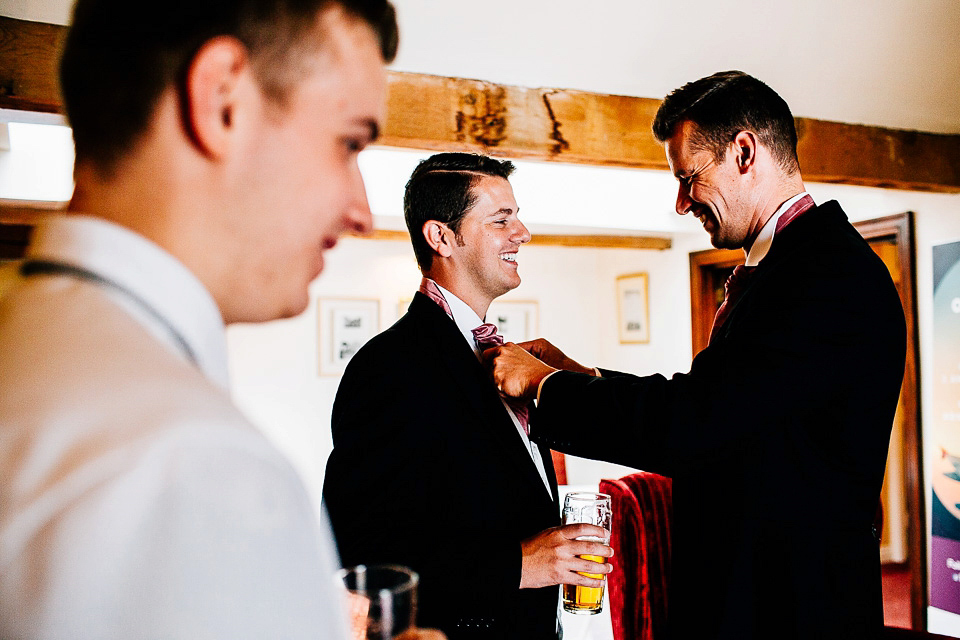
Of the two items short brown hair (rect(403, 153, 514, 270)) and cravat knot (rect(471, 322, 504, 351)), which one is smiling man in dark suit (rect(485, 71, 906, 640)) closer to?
cravat knot (rect(471, 322, 504, 351))

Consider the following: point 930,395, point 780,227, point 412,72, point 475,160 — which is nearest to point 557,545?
point 780,227

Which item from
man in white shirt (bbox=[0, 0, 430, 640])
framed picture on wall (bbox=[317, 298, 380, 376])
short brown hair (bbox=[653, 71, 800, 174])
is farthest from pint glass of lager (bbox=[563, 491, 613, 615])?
framed picture on wall (bbox=[317, 298, 380, 376])

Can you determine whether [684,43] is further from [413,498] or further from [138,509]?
[138,509]

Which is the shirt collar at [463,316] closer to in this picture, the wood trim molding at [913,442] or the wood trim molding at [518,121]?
the wood trim molding at [518,121]

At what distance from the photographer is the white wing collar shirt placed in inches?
11.4

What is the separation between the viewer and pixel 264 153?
0.44 metres

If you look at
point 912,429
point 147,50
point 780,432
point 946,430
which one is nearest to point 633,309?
point 912,429

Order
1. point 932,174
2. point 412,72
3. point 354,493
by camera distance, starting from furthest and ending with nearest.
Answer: point 932,174 → point 412,72 → point 354,493

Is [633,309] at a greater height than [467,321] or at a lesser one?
greater

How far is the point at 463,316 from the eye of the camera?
1849 mm

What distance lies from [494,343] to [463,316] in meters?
0.13

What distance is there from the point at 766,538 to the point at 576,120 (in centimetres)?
211

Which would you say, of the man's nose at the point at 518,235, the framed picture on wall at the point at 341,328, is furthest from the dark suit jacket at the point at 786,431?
the framed picture on wall at the point at 341,328

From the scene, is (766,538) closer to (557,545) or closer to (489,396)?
(557,545)
